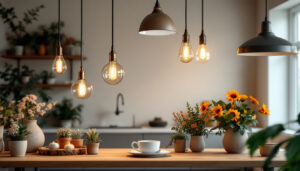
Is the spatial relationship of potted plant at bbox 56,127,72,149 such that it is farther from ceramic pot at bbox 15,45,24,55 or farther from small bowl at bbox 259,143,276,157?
ceramic pot at bbox 15,45,24,55

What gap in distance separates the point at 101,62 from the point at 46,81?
2.69 feet

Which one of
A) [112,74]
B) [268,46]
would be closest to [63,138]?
[112,74]

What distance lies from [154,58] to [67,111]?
1448 millimetres

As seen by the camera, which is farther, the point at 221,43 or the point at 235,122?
the point at 221,43

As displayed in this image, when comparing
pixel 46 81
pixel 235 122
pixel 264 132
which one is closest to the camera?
pixel 264 132

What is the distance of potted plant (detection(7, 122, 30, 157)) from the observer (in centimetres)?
286

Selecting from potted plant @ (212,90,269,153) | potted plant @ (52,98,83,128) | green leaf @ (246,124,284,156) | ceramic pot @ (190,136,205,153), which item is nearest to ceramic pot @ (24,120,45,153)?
ceramic pot @ (190,136,205,153)

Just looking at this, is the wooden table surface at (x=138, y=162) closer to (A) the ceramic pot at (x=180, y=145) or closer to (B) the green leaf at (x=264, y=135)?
(A) the ceramic pot at (x=180, y=145)

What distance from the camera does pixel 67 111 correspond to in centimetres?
554

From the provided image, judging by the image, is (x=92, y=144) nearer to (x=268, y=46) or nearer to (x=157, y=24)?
(x=157, y=24)

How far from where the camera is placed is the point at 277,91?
17.3 ft

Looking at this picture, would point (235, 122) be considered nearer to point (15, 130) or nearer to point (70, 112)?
point (15, 130)

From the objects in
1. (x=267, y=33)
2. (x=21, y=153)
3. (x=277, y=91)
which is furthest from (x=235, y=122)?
(x=277, y=91)

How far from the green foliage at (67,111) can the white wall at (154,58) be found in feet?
0.38
